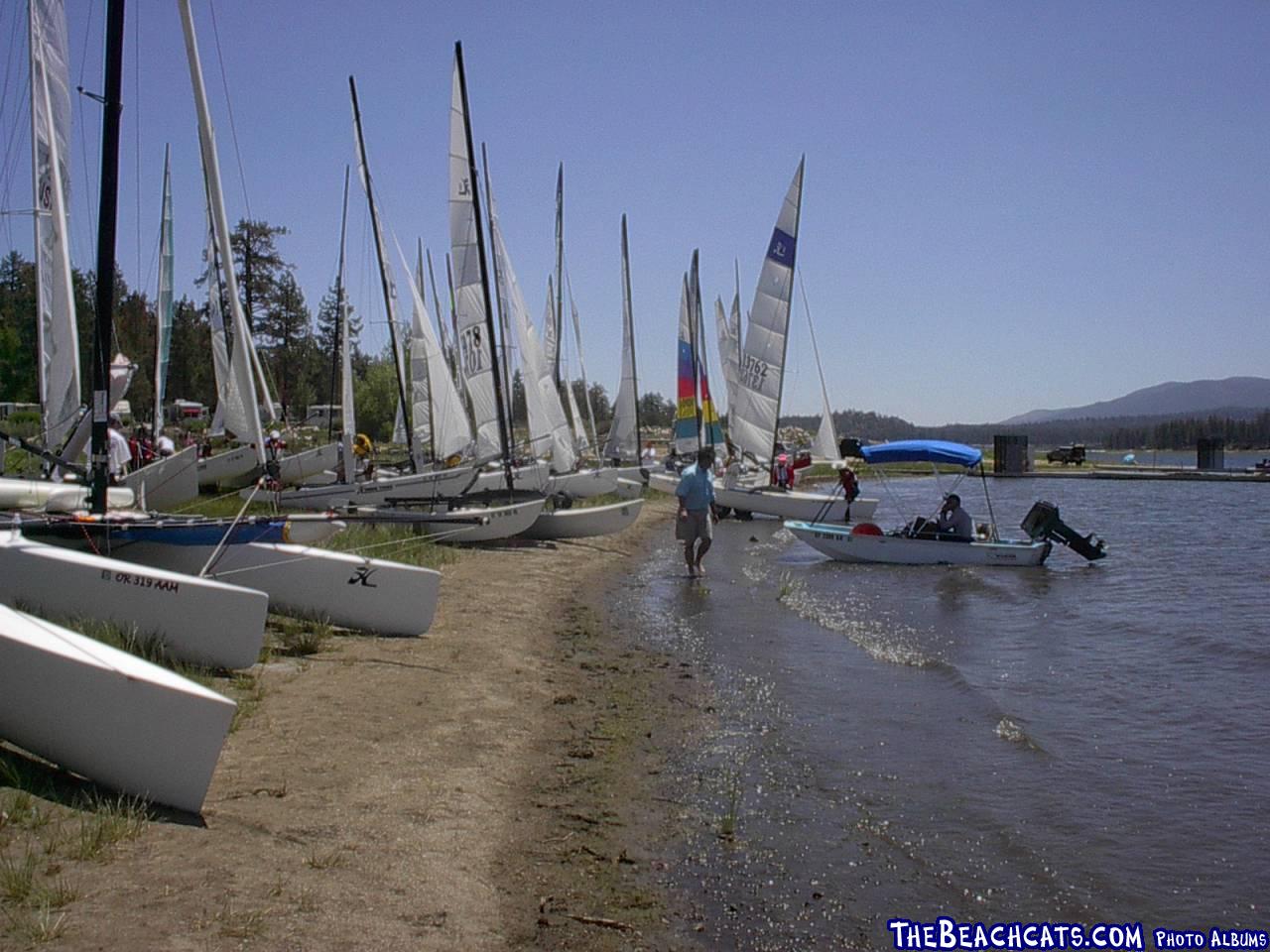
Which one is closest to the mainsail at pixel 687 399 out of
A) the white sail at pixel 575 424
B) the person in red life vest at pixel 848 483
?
the white sail at pixel 575 424

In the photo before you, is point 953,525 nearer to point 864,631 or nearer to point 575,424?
point 864,631

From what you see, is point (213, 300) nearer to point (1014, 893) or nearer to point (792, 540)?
point (792, 540)

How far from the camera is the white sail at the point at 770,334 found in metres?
27.4

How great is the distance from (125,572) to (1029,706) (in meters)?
7.71

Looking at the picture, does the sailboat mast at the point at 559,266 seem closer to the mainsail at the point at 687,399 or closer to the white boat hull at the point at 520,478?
the mainsail at the point at 687,399

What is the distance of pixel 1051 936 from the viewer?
204 inches

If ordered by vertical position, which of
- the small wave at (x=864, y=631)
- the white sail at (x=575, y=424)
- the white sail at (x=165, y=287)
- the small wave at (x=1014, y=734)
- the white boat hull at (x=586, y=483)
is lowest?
the small wave at (x=1014, y=734)

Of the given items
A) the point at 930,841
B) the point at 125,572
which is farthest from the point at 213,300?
the point at 930,841

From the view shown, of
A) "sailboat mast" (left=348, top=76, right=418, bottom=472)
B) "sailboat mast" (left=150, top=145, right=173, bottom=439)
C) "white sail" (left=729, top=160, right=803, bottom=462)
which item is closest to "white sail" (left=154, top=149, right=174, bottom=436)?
"sailboat mast" (left=150, top=145, right=173, bottom=439)

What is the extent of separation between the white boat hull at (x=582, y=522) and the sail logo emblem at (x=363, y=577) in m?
9.44

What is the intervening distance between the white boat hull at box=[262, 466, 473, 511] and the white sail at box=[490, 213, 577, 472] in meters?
1.99

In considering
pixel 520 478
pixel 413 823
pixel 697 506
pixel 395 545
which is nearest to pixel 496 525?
pixel 395 545

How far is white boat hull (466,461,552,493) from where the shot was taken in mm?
21547

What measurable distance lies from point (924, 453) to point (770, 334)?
871cm
